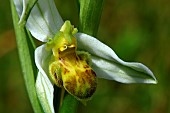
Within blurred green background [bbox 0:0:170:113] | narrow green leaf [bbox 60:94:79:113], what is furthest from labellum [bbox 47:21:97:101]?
blurred green background [bbox 0:0:170:113]

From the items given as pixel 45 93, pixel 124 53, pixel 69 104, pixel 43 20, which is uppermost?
pixel 43 20

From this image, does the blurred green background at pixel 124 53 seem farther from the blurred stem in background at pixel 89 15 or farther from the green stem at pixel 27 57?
the blurred stem in background at pixel 89 15

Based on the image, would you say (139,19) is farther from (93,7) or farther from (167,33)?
(93,7)

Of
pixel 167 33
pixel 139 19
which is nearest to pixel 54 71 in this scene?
pixel 167 33

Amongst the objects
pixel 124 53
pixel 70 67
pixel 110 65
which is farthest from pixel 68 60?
pixel 124 53

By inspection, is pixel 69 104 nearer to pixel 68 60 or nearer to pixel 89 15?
pixel 68 60

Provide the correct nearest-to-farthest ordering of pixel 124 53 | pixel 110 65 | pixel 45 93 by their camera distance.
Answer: pixel 45 93
pixel 110 65
pixel 124 53

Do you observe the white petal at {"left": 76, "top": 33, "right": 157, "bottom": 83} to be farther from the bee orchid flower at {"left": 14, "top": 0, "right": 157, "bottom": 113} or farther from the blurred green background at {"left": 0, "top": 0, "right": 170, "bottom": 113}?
the blurred green background at {"left": 0, "top": 0, "right": 170, "bottom": 113}

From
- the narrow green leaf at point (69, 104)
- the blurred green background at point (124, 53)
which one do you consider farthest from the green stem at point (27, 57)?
the blurred green background at point (124, 53)
